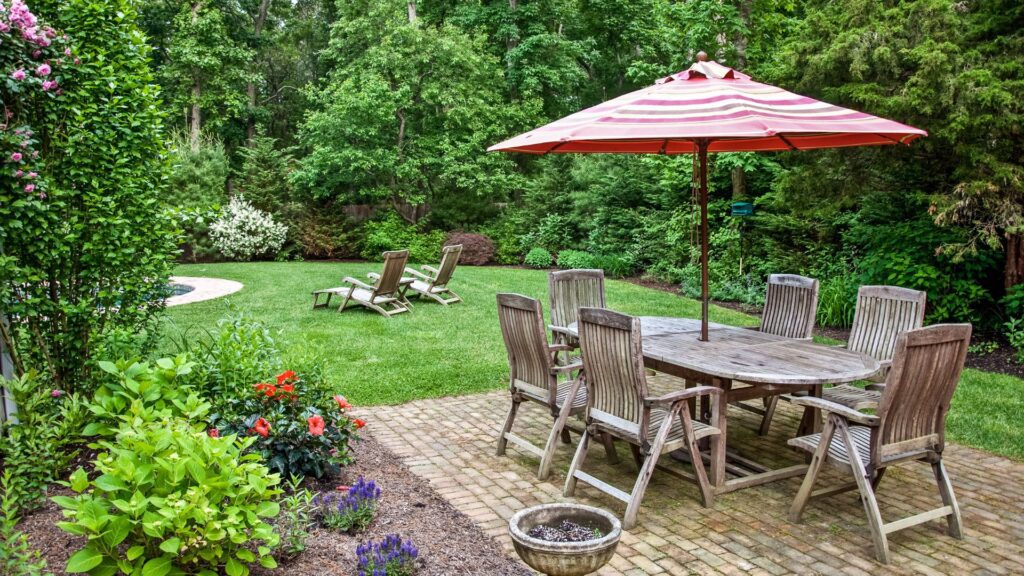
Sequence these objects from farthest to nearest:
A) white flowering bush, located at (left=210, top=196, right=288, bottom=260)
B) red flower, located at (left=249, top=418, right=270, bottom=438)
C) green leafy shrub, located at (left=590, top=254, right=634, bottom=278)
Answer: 1. white flowering bush, located at (left=210, top=196, right=288, bottom=260)
2. green leafy shrub, located at (left=590, top=254, right=634, bottom=278)
3. red flower, located at (left=249, top=418, right=270, bottom=438)

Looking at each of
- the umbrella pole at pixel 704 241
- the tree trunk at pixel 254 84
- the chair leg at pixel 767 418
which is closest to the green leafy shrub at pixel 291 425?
the umbrella pole at pixel 704 241

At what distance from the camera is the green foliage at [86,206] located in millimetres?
4125

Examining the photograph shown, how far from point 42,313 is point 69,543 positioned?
5.19ft

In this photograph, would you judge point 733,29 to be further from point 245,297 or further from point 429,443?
point 429,443

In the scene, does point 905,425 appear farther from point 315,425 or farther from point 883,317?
point 315,425

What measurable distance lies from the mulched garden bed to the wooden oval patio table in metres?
1.59

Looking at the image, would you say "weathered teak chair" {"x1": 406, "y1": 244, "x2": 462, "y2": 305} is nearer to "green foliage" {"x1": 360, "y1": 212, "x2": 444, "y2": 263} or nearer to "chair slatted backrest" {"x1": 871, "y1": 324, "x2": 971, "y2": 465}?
"green foliage" {"x1": 360, "y1": 212, "x2": 444, "y2": 263}

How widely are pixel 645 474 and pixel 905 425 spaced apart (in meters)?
1.37

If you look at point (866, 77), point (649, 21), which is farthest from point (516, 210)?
point (866, 77)

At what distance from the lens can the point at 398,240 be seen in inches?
739

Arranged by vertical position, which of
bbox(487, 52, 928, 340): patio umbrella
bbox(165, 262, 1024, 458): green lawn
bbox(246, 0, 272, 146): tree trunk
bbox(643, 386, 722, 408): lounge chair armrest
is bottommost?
bbox(165, 262, 1024, 458): green lawn

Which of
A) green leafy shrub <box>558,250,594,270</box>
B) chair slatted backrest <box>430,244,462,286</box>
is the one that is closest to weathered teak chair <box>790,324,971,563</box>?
chair slatted backrest <box>430,244,462,286</box>

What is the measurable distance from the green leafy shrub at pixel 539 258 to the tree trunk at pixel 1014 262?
10.2m

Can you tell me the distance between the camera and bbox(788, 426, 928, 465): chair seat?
3889 mm
